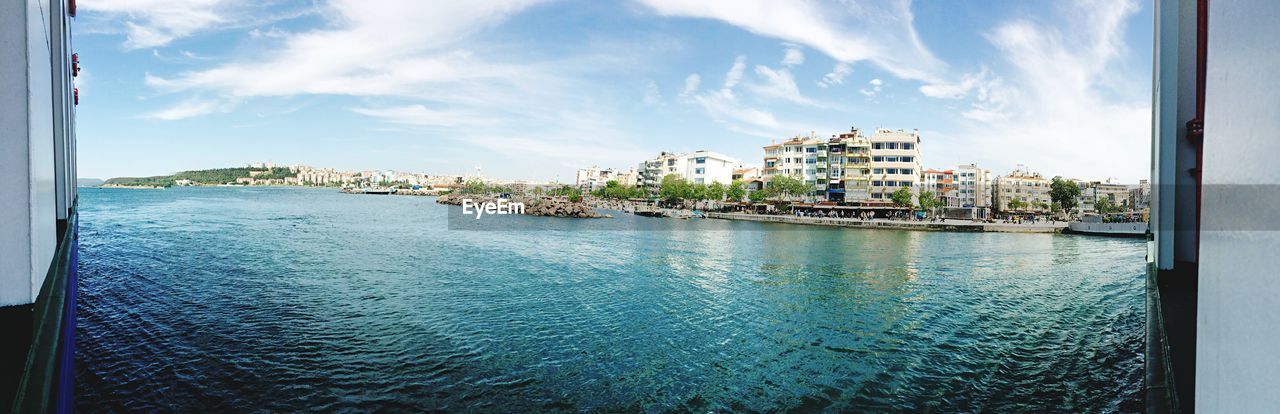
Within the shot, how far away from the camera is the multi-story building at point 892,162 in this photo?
43.2m

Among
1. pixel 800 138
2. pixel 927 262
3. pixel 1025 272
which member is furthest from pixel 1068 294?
pixel 800 138

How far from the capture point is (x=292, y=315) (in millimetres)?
9086

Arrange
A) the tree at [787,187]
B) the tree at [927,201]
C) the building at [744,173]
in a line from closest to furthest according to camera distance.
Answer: the tree at [927,201] → the tree at [787,187] → the building at [744,173]

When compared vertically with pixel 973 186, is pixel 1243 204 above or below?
below

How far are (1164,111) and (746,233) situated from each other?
2580cm

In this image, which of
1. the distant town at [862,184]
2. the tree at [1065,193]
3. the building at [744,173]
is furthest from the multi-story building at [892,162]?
the building at [744,173]

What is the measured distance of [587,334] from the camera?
8.69 m

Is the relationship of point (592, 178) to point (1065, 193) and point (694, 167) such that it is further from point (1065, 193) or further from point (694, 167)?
point (1065, 193)

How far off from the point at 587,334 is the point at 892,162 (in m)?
41.3

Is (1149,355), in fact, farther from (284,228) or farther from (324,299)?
(284,228)

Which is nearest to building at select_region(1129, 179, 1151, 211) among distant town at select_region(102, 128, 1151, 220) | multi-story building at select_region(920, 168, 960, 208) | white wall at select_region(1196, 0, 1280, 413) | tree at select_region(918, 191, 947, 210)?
distant town at select_region(102, 128, 1151, 220)

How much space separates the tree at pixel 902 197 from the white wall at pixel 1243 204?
44541 mm

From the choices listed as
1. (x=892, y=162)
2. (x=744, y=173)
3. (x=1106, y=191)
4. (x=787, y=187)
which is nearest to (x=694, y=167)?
(x=744, y=173)

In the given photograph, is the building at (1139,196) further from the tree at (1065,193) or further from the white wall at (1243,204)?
the white wall at (1243,204)
